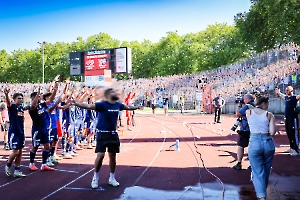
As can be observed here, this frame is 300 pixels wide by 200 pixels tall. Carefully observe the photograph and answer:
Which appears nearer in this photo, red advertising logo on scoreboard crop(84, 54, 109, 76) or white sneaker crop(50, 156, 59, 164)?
white sneaker crop(50, 156, 59, 164)

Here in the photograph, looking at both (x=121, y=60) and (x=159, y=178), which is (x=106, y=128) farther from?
(x=121, y=60)

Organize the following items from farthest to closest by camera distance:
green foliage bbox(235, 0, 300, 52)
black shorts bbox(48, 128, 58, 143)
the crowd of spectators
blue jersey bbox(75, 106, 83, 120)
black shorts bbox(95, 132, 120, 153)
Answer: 1. green foliage bbox(235, 0, 300, 52)
2. the crowd of spectators
3. blue jersey bbox(75, 106, 83, 120)
4. black shorts bbox(48, 128, 58, 143)
5. black shorts bbox(95, 132, 120, 153)

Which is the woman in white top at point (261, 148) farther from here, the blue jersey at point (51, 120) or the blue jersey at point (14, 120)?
the blue jersey at point (14, 120)

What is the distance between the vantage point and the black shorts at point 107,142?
5.85 metres

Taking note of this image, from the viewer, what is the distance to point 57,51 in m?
77.8

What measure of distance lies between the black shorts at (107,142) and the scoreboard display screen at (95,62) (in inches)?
1313

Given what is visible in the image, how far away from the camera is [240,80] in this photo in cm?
3178

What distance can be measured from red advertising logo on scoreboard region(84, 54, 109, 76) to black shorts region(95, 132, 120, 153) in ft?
109

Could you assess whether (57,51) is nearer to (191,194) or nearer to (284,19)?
(284,19)

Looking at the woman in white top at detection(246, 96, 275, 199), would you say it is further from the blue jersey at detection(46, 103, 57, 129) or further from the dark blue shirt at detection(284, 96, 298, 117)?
the blue jersey at detection(46, 103, 57, 129)

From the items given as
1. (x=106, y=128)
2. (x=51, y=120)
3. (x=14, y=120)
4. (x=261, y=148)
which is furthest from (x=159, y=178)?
(x=14, y=120)

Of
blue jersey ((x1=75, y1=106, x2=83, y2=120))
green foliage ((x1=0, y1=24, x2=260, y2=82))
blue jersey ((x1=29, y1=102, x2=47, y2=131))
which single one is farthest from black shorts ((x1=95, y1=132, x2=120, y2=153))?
green foliage ((x1=0, y1=24, x2=260, y2=82))

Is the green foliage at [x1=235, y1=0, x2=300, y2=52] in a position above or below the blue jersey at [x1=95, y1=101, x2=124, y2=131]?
above

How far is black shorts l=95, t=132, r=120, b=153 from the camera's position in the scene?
19.2 ft
